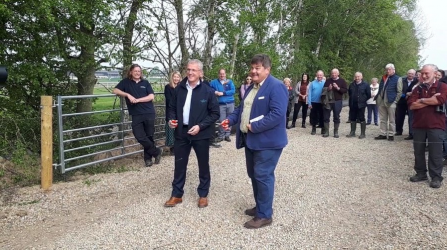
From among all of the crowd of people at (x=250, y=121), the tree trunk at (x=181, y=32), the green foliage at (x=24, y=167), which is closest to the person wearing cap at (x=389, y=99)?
the crowd of people at (x=250, y=121)

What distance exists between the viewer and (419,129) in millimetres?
5719

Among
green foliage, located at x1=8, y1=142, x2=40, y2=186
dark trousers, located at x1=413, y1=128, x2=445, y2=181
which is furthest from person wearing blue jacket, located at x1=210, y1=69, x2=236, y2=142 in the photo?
dark trousers, located at x1=413, y1=128, x2=445, y2=181

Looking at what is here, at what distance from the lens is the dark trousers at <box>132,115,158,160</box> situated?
6629mm

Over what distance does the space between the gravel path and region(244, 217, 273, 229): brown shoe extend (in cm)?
7

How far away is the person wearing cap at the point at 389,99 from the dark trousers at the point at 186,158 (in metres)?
6.61

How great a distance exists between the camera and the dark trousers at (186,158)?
4754 millimetres

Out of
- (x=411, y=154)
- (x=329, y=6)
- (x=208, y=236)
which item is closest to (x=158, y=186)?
(x=208, y=236)

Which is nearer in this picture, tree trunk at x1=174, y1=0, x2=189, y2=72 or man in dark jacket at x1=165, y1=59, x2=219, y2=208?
man in dark jacket at x1=165, y1=59, x2=219, y2=208

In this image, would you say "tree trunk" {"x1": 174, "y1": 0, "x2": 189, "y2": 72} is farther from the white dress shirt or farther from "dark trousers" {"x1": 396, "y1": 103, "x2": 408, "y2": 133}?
the white dress shirt

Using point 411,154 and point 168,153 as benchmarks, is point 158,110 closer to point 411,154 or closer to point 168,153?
point 168,153

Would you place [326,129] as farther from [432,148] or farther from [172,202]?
[172,202]

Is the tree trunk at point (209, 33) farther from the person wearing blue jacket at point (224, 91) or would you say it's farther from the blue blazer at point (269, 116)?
the blue blazer at point (269, 116)

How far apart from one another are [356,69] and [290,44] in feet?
37.7

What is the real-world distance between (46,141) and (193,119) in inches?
95.6
